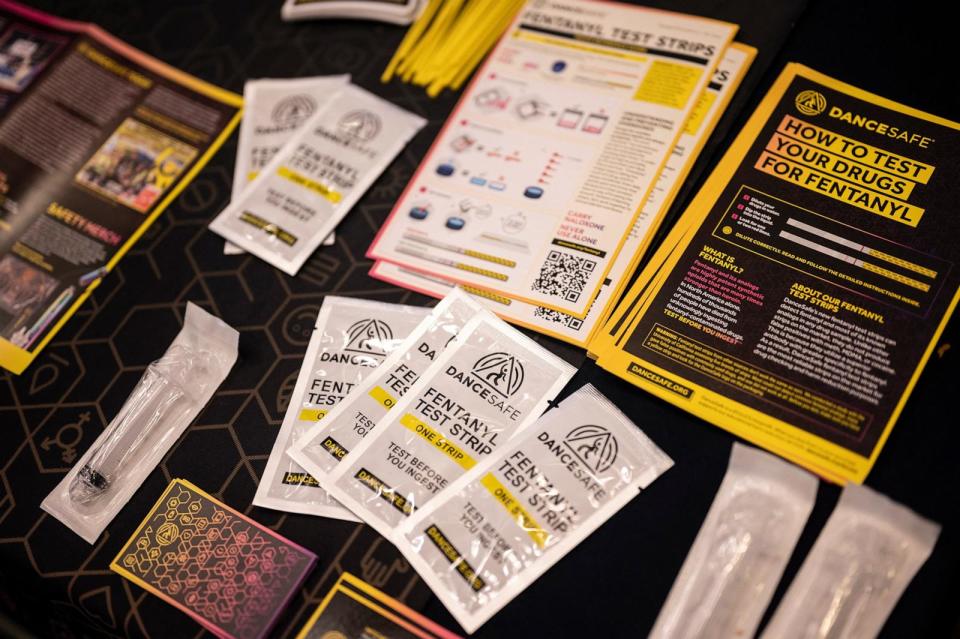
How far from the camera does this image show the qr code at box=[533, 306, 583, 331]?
30.8 inches

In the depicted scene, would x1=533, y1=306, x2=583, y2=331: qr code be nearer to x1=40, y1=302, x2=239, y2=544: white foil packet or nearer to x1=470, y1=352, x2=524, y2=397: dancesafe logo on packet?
x1=470, y1=352, x2=524, y2=397: dancesafe logo on packet

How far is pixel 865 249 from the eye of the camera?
75cm

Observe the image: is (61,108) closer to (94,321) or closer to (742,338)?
(94,321)

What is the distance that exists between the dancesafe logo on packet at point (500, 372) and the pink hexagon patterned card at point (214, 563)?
239mm

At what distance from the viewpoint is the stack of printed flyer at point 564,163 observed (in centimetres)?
81

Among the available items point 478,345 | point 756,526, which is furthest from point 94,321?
point 756,526

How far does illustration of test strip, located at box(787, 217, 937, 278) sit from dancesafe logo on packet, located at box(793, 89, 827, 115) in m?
0.15

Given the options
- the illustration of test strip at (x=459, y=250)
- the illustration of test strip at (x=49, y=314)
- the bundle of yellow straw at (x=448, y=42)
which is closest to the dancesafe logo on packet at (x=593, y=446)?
the illustration of test strip at (x=459, y=250)

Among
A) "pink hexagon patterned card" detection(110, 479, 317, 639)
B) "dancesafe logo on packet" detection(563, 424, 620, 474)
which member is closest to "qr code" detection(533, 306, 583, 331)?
"dancesafe logo on packet" detection(563, 424, 620, 474)

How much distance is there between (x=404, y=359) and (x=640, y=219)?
0.30 m

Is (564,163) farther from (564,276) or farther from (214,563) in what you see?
(214,563)

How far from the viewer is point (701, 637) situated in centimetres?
63

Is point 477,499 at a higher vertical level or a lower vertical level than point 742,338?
lower

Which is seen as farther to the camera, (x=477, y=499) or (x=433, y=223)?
(x=433, y=223)
